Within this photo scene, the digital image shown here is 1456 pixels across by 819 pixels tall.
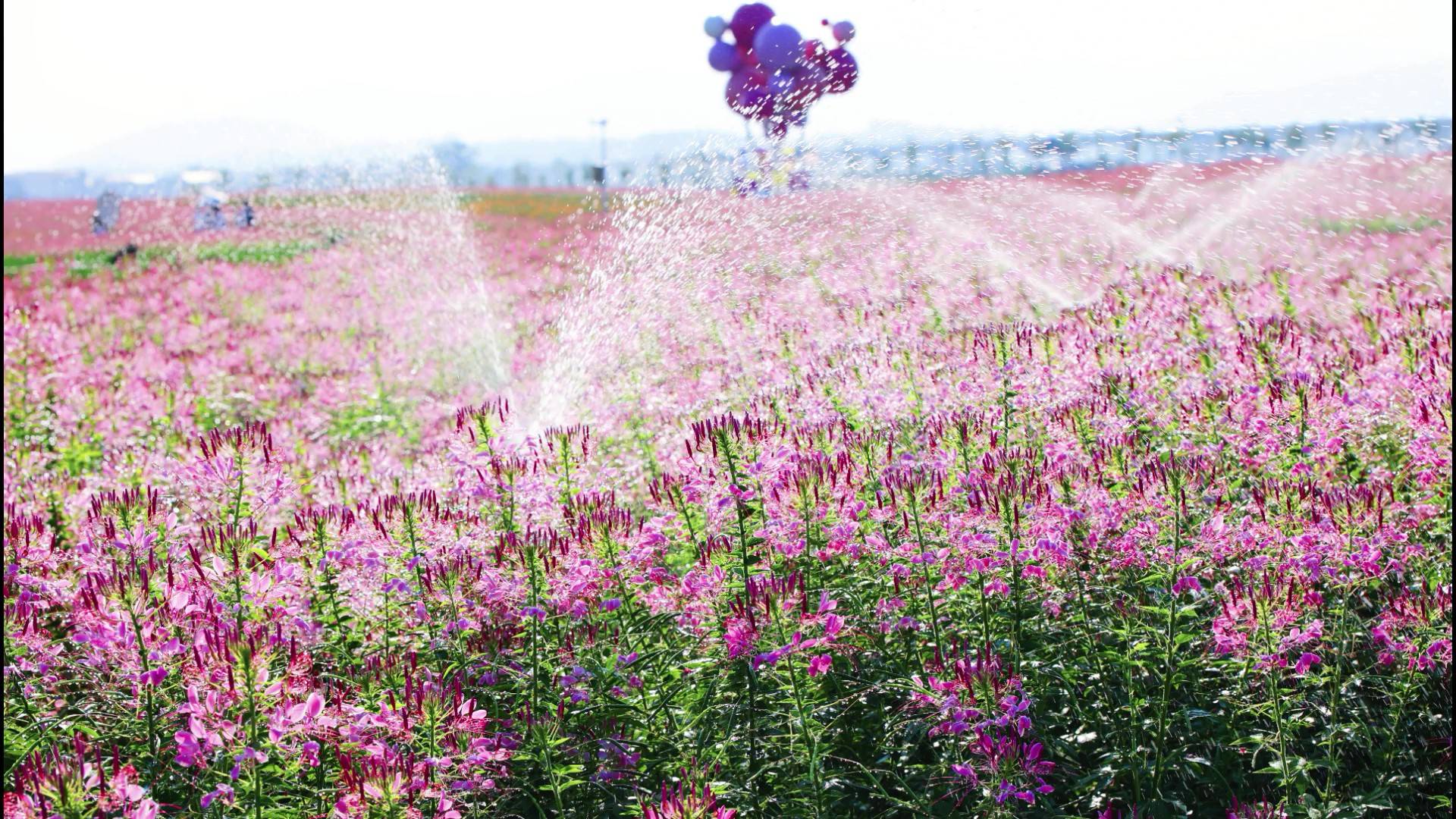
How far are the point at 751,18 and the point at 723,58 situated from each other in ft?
0.58

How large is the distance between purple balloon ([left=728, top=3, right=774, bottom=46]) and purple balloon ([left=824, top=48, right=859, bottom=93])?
1.01ft

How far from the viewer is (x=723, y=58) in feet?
13.3

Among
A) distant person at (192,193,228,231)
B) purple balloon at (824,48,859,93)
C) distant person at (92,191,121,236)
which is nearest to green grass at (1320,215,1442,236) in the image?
purple balloon at (824,48,859,93)

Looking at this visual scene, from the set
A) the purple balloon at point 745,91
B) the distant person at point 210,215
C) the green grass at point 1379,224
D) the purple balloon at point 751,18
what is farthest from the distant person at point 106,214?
the purple balloon at point 751,18

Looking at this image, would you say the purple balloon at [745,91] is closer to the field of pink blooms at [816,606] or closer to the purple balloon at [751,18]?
the purple balloon at [751,18]

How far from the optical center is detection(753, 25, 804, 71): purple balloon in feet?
13.0

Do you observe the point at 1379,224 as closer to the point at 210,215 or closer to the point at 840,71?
the point at 840,71

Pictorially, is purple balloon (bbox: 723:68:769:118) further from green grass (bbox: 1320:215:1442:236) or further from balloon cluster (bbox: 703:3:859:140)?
green grass (bbox: 1320:215:1442:236)

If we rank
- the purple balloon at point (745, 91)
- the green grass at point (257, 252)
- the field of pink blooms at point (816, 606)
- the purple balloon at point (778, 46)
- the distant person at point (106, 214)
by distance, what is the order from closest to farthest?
the field of pink blooms at point (816, 606) → the purple balloon at point (778, 46) → the purple balloon at point (745, 91) → the green grass at point (257, 252) → the distant person at point (106, 214)

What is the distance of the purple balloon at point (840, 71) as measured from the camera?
13.7 ft

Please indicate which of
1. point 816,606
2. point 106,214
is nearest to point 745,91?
point 816,606

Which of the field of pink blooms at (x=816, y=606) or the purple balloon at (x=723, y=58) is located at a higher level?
the purple balloon at (x=723, y=58)

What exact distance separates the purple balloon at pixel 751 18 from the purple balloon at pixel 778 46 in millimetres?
25

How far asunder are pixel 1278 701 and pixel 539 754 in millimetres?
1532
